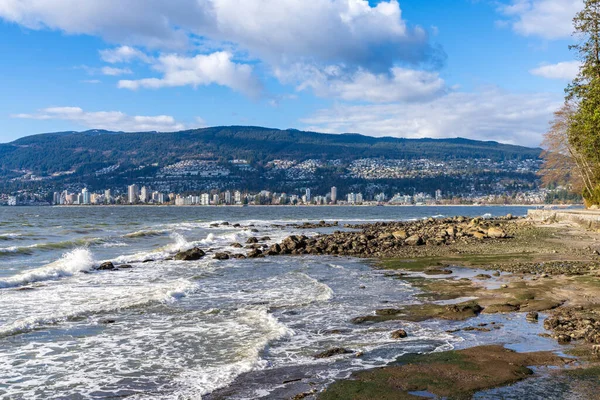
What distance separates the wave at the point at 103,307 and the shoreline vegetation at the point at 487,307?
687 centimetres

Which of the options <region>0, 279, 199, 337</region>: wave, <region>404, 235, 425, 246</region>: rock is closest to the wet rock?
<region>0, 279, 199, 337</region>: wave

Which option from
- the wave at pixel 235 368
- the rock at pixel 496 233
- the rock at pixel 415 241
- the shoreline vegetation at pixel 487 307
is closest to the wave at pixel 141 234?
the shoreline vegetation at pixel 487 307

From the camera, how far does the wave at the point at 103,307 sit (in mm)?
12289

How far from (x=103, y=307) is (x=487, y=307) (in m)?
10.9

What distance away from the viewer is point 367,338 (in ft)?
36.1

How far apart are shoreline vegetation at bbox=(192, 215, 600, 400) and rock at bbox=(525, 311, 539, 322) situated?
23 mm

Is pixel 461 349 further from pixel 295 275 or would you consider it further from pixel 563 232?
pixel 563 232

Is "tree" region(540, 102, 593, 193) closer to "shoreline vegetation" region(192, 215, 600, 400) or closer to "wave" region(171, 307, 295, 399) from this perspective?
"shoreline vegetation" region(192, 215, 600, 400)

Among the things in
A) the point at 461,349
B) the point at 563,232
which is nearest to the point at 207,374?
the point at 461,349

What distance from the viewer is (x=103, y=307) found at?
14891 millimetres

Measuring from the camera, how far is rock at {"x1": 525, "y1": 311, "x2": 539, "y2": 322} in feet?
39.0

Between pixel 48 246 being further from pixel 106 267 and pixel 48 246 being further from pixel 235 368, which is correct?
pixel 235 368

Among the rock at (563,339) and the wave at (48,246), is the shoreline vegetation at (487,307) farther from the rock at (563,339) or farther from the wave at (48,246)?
the wave at (48,246)

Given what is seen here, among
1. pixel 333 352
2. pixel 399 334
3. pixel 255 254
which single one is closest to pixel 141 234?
pixel 255 254
